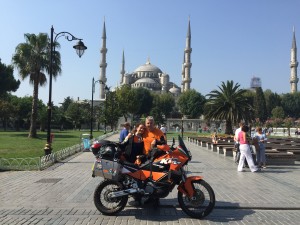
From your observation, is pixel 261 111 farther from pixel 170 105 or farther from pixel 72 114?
pixel 72 114

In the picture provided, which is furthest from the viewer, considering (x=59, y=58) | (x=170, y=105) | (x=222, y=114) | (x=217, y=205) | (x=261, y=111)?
(x=170, y=105)

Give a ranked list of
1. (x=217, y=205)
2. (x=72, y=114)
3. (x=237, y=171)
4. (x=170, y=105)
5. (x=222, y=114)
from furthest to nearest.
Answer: (x=170, y=105), (x=72, y=114), (x=222, y=114), (x=237, y=171), (x=217, y=205)

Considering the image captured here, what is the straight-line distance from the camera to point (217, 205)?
7316 mm

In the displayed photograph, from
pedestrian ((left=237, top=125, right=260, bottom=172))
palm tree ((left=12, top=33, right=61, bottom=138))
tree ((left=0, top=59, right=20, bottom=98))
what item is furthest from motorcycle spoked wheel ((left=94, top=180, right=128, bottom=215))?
tree ((left=0, top=59, right=20, bottom=98))

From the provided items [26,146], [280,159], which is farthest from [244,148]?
[26,146]

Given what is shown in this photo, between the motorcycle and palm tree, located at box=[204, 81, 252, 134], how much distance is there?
106ft

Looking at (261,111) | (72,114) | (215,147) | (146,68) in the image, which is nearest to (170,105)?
(261,111)

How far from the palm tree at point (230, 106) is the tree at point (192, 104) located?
2115 inches

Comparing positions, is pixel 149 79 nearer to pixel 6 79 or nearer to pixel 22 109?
pixel 22 109

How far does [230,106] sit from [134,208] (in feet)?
109

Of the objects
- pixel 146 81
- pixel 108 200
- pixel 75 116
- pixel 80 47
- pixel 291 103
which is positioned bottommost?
pixel 108 200

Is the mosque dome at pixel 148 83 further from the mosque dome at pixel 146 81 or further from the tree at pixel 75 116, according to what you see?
the tree at pixel 75 116

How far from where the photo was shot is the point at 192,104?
93.4 m

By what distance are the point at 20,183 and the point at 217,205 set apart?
5.03 meters
